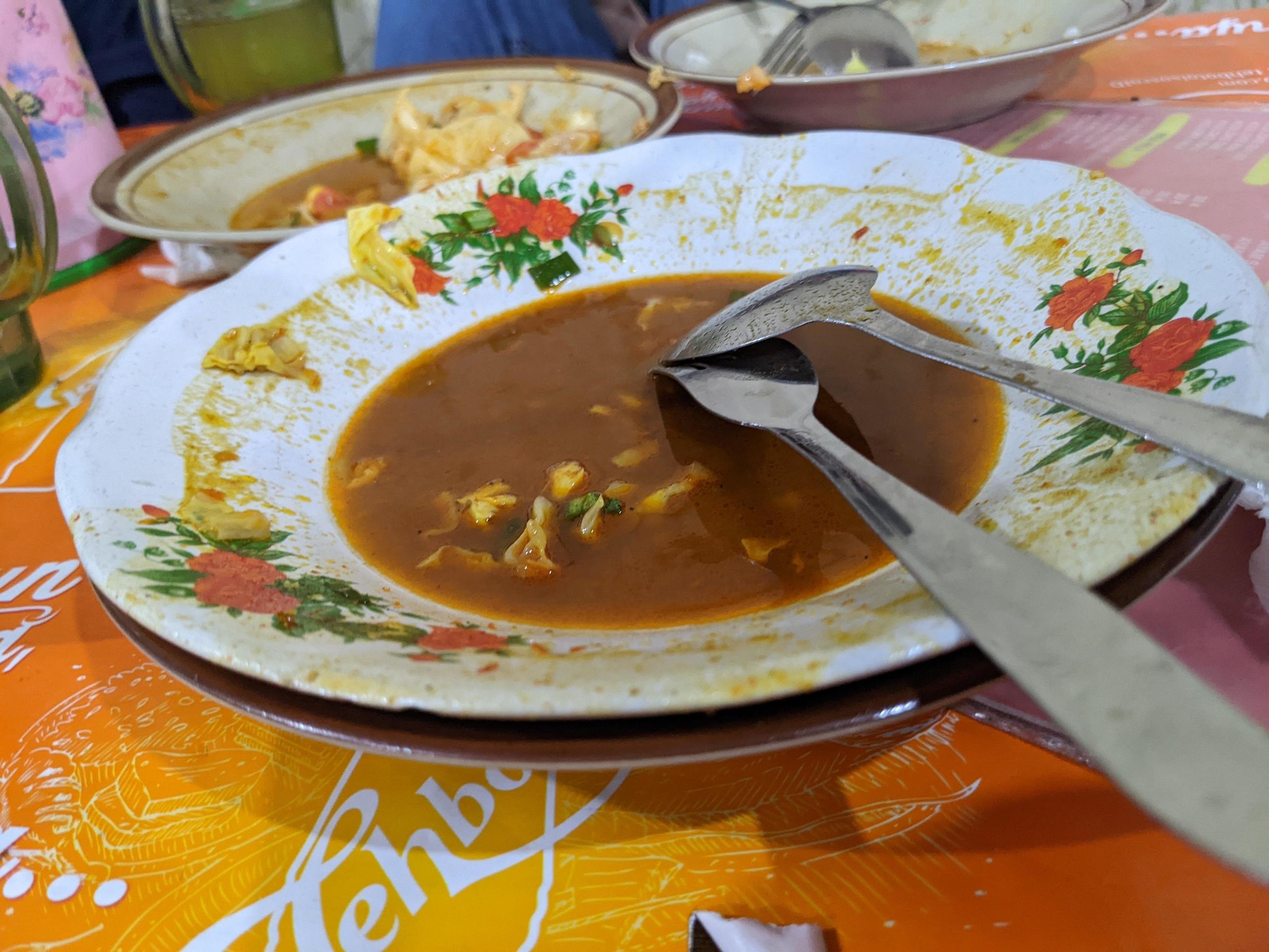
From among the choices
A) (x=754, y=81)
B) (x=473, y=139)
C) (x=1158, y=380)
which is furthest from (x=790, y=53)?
(x=1158, y=380)

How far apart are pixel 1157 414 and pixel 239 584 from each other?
2.68ft

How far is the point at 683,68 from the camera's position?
1.91 metres

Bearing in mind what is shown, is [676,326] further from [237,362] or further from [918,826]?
[918,826]

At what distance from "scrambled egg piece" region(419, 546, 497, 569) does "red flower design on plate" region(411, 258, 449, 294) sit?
0.69m

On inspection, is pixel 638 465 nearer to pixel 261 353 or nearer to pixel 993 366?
pixel 993 366

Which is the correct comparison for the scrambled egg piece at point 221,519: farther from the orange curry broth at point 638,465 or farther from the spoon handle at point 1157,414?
the spoon handle at point 1157,414

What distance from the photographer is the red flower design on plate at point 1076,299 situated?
0.97m

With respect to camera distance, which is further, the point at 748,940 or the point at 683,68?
the point at 683,68

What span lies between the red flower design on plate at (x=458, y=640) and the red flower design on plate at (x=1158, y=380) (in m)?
0.62

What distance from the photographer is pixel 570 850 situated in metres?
0.71

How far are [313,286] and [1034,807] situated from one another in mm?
1291

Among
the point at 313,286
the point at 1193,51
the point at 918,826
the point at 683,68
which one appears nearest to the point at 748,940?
the point at 918,826

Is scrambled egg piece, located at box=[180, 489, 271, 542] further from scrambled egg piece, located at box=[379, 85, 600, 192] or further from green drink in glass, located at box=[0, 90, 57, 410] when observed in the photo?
scrambled egg piece, located at box=[379, 85, 600, 192]

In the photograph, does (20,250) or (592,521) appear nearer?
(592,521)
